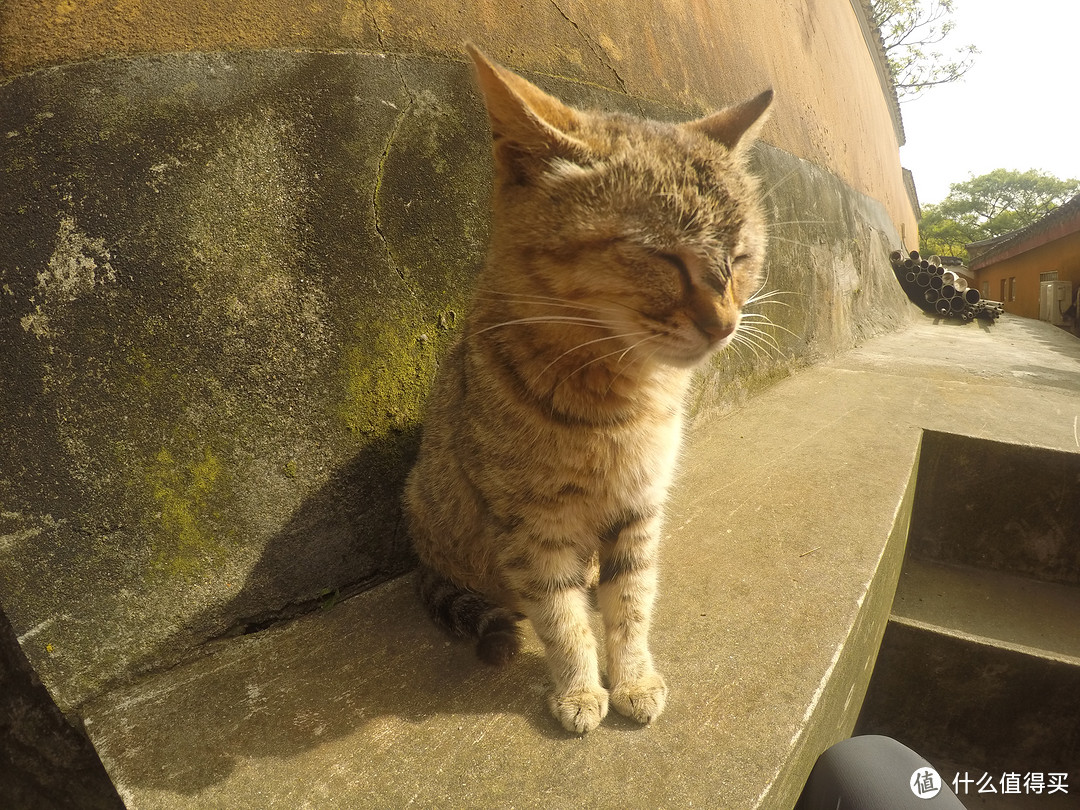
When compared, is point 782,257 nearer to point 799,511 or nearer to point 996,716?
point 799,511

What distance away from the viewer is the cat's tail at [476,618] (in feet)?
5.94

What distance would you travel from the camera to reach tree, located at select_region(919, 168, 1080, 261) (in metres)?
31.6

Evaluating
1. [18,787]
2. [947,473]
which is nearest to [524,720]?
[18,787]

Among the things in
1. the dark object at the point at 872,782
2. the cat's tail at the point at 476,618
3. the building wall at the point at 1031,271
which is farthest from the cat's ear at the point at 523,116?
the building wall at the point at 1031,271

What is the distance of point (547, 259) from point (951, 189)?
151 ft

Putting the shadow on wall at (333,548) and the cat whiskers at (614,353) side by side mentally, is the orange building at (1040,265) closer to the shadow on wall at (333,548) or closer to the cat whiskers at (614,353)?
the cat whiskers at (614,353)

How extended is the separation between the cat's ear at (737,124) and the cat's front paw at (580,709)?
161cm

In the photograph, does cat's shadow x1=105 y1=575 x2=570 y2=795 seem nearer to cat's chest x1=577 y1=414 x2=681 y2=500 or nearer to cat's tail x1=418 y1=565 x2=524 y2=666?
cat's tail x1=418 y1=565 x2=524 y2=666

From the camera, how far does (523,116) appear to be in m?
1.39

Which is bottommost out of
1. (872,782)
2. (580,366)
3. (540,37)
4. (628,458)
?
(872,782)

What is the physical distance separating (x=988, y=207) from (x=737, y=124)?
43243mm

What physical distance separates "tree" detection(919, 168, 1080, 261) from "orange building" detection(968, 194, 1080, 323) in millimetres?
17188

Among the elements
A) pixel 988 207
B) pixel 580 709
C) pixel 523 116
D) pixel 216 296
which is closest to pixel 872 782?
pixel 580 709

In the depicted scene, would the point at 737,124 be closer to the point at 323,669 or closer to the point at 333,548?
the point at 333,548
